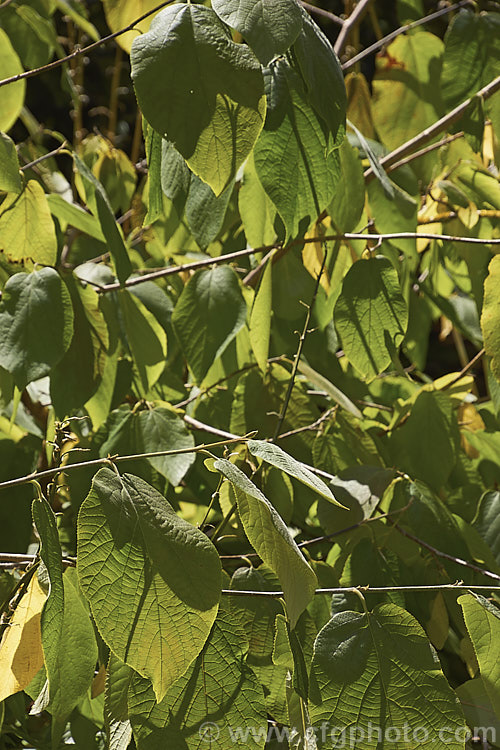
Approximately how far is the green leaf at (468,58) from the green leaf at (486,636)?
27.8 inches

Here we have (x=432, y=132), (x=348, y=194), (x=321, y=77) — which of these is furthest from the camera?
(x=432, y=132)

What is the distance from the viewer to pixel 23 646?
47 cm

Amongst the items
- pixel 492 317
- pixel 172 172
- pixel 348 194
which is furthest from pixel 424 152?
pixel 172 172

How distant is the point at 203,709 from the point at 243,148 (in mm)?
353

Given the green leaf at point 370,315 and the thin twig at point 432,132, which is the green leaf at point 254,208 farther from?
the thin twig at point 432,132

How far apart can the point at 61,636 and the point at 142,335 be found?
348 mm

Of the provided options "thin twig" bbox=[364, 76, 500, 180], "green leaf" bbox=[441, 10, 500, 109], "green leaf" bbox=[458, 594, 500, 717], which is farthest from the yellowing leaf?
"green leaf" bbox=[441, 10, 500, 109]

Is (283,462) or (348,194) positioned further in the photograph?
(348,194)

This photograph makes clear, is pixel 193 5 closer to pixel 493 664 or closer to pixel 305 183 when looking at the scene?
pixel 305 183

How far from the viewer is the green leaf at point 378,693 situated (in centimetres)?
43

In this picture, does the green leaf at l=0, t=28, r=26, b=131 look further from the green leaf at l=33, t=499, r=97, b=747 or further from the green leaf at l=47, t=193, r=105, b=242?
the green leaf at l=33, t=499, r=97, b=747

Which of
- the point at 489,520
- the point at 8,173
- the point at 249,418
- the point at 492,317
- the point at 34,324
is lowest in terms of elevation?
the point at 489,520

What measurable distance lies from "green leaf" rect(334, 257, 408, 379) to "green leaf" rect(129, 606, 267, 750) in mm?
333

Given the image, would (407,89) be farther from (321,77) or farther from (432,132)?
(321,77)
